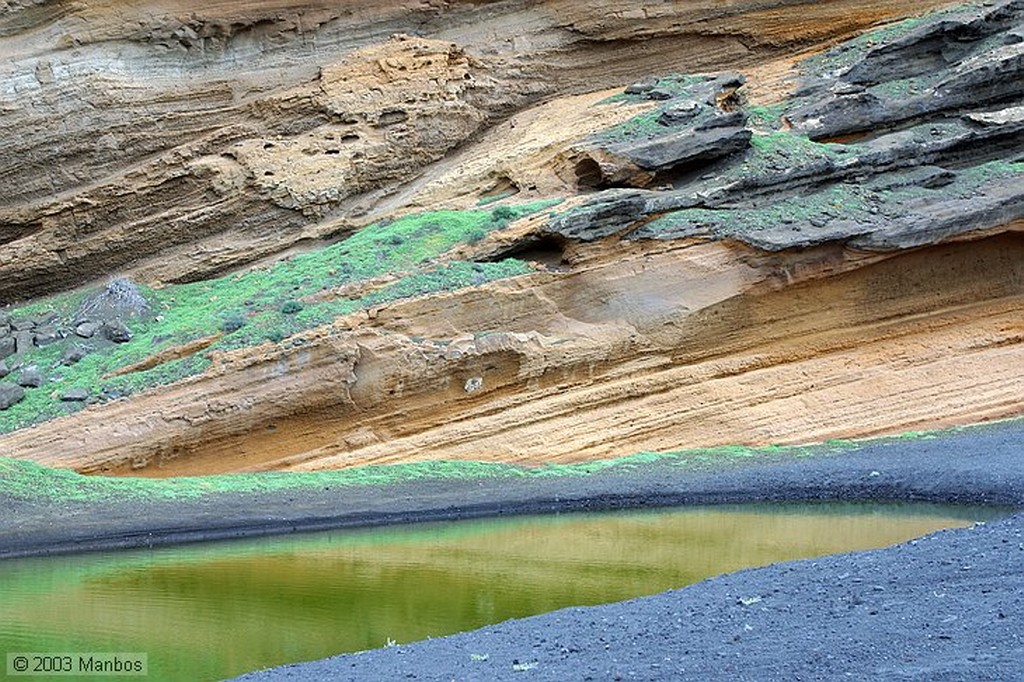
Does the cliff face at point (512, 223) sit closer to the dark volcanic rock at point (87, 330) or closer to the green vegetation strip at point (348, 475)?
the dark volcanic rock at point (87, 330)

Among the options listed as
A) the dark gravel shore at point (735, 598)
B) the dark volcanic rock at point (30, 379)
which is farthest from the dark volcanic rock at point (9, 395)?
the dark gravel shore at point (735, 598)

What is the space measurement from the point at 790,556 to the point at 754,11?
13.8 metres

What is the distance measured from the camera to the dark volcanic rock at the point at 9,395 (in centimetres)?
1742

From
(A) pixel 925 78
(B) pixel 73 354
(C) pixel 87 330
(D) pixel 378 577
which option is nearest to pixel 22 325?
(C) pixel 87 330

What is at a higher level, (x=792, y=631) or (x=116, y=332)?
(x=116, y=332)

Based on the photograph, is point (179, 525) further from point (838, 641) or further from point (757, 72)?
point (757, 72)

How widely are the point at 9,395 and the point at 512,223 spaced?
734 cm

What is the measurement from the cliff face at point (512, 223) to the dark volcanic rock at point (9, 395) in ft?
1.02

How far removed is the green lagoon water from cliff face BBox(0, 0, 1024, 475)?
288 centimetres

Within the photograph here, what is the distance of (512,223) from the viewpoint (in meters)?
19.5

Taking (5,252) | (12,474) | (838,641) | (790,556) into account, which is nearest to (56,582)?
(12,474)

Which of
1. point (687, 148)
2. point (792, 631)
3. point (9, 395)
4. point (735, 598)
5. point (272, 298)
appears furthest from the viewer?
point (687, 148)

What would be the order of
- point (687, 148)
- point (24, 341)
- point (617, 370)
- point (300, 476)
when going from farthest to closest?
point (687, 148)
point (24, 341)
point (617, 370)
point (300, 476)

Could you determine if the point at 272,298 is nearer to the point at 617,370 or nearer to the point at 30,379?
the point at 30,379
